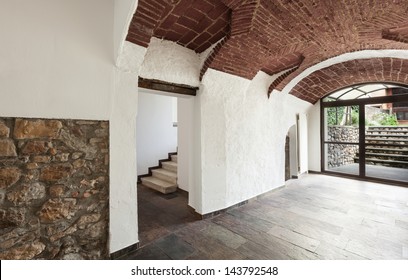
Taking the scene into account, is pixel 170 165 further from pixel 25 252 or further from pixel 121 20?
pixel 121 20

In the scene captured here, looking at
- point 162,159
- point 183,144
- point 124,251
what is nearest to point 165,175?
point 162,159

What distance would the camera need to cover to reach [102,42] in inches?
74.0

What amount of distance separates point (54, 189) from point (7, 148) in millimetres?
465

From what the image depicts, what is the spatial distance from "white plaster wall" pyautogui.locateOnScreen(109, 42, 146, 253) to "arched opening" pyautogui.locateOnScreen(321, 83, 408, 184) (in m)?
5.68

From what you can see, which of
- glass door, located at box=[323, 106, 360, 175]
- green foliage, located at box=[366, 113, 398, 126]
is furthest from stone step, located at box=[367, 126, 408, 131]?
glass door, located at box=[323, 106, 360, 175]

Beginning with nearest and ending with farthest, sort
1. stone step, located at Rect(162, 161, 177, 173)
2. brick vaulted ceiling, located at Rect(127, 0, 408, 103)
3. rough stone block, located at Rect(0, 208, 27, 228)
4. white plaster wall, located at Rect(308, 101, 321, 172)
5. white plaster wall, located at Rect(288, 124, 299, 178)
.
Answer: rough stone block, located at Rect(0, 208, 27, 228) < brick vaulted ceiling, located at Rect(127, 0, 408, 103) < stone step, located at Rect(162, 161, 177, 173) < white plaster wall, located at Rect(288, 124, 299, 178) < white plaster wall, located at Rect(308, 101, 321, 172)

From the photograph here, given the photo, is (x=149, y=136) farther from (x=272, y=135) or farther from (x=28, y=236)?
(x=28, y=236)

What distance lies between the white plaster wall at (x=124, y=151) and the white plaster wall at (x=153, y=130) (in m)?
2.78

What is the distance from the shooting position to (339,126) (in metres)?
6.35

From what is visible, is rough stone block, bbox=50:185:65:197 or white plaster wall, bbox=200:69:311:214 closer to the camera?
rough stone block, bbox=50:185:65:197

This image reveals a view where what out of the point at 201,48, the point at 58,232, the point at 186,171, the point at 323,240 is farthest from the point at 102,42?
the point at 323,240

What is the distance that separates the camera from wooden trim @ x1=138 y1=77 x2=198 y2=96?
2305mm

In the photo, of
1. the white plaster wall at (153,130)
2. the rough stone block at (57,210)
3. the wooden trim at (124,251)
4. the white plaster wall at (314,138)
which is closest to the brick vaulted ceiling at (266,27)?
the rough stone block at (57,210)

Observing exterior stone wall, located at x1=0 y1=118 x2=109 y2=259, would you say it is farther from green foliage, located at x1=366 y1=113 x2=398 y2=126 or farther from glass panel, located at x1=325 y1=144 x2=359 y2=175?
green foliage, located at x1=366 y1=113 x2=398 y2=126
